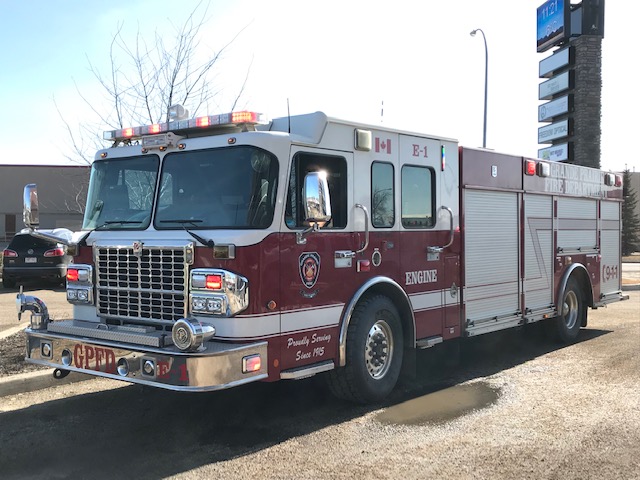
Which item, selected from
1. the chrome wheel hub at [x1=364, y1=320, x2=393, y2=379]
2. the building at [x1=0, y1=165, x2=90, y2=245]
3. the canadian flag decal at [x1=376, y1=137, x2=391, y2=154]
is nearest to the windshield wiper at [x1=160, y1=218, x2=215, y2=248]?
the chrome wheel hub at [x1=364, y1=320, x2=393, y2=379]

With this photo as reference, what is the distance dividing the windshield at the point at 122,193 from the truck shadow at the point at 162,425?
5.52 ft

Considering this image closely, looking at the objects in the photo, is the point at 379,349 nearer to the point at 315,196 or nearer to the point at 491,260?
the point at 315,196

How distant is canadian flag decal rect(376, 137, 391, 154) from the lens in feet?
19.3

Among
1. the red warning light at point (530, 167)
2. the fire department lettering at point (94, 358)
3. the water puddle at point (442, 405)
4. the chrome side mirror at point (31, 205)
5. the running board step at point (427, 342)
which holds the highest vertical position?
the red warning light at point (530, 167)

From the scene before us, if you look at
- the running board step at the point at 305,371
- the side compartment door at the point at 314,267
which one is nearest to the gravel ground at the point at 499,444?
the running board step at the point at 305,371

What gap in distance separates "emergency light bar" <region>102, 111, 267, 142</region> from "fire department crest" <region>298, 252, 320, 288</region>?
1.17 metres

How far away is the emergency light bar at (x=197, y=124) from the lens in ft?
16.6

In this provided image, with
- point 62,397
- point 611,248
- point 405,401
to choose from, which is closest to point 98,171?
point 62,397

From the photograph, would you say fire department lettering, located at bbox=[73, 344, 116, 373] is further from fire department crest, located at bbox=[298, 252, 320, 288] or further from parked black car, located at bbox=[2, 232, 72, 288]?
parked black car, located at bbox=[2, 232, 72, 288]

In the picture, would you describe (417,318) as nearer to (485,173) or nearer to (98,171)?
(485,173)

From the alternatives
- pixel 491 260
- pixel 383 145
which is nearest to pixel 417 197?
pixel 383 145

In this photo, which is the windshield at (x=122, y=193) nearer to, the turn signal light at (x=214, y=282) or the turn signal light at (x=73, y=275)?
the turn signal light at (x=73, y=275)

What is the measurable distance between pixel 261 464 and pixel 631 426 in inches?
122

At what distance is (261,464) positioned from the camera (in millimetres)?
4336
